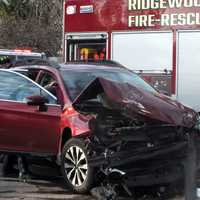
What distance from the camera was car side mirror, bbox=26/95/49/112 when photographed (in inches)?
363

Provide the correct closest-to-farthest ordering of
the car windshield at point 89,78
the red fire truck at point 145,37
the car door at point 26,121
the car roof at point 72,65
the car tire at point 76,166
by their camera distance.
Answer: the car tire at point 76,166 < the car door at point 26,121 < the car windshield at point 89,78 < the car roof at point 72,65 < the red fire truck at point 145,37

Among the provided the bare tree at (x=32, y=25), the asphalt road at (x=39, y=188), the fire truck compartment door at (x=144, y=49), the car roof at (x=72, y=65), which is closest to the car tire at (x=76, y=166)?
the asphalt road at (x=39, y=188)

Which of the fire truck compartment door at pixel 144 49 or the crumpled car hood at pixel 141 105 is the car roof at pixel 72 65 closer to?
the crumpled car hood at pixel 141 105

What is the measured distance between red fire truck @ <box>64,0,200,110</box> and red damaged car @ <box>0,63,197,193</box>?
2895mm

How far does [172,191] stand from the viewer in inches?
323

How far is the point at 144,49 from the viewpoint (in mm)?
13945

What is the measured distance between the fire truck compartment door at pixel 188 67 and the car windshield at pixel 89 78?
2822 mm

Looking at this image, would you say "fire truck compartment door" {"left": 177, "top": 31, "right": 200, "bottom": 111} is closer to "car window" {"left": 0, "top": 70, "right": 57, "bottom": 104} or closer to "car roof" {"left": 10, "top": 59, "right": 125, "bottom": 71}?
"car roof" {"left": 10, "top": 59, "right": 125, "bottom": 71}

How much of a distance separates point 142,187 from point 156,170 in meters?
0.66

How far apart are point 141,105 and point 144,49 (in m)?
6.66

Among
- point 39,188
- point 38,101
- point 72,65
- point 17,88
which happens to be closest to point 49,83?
point 17,88

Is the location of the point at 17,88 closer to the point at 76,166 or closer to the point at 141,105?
the point at 76,166

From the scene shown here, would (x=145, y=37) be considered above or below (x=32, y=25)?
below

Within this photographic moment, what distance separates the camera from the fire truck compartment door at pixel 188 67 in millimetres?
12938
